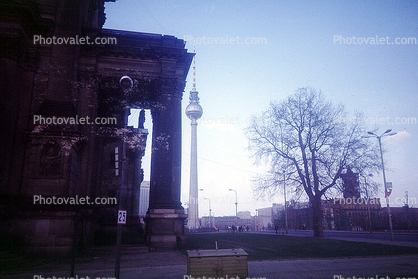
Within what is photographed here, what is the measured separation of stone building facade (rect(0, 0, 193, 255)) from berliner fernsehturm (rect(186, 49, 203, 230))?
78.7 metres

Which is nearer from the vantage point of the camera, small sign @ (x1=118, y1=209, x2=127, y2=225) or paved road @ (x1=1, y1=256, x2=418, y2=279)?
small sign @ (x1=118, y1=209, x2=127, y2=225)

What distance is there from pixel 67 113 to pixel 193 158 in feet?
296

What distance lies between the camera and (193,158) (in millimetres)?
108750

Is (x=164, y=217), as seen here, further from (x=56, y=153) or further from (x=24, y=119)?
(x=24, y=119)

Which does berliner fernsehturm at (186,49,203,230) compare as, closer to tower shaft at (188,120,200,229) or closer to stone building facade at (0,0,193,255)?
tower shaft at (188,120,200,229)

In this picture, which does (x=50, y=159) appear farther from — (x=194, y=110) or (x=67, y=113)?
(x=194, y=110)

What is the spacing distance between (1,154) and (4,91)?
3761 mm

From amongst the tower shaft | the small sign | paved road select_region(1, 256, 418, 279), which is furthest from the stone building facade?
the tower shaft

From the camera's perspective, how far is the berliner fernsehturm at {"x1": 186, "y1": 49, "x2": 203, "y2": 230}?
351 feet

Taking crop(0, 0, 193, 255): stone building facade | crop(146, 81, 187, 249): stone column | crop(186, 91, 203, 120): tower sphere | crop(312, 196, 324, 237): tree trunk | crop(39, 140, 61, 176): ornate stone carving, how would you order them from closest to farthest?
crop(0, 0, 193, 255): stone building facade → crop(39, 140, 61, 176): ornate stone carving → crop(146, 81, 187, 249): stone column → crop(312, 196, 324, 237): tree trunk → crop(186, 91, 203, 120): tower sphere

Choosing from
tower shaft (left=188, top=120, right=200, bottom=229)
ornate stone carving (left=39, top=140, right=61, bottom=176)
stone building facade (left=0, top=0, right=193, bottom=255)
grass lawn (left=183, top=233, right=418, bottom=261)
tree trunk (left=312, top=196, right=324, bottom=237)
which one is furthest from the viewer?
tower shaft (left=188, top=120, right=200, bottom=229)

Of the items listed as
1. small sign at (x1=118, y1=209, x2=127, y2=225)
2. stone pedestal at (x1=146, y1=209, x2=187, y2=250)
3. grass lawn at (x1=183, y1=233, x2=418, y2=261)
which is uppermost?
small sign at (x1=118, y1=209, x2=127, y2=225)

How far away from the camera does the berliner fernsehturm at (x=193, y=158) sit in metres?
107

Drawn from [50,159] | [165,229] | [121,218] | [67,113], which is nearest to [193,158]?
[165,229]
